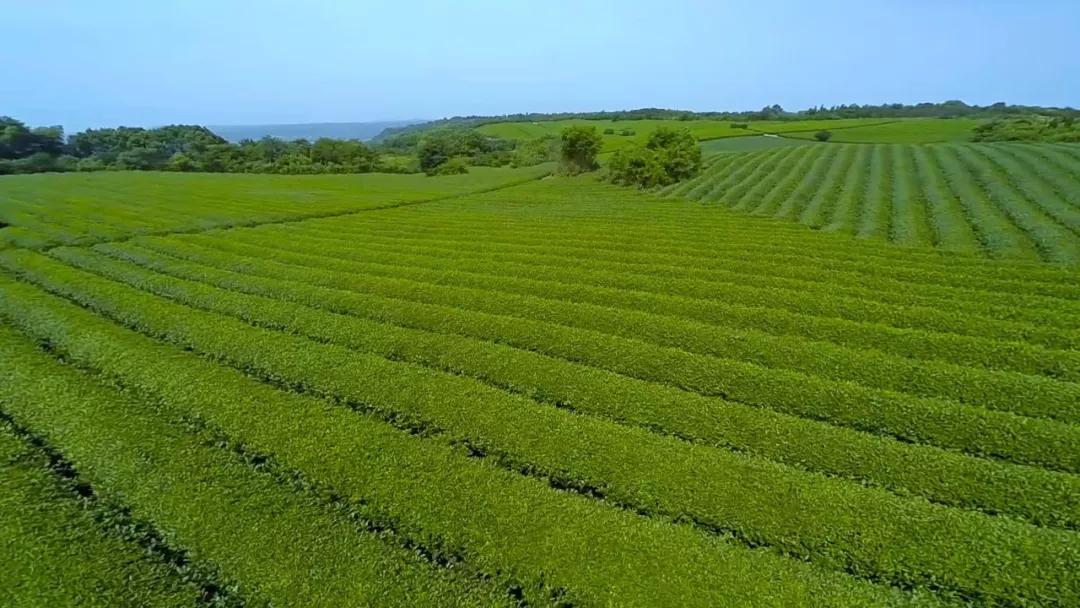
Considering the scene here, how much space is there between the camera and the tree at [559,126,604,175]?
3137 inches

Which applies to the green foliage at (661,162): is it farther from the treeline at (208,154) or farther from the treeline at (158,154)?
the treeline at (158,154)

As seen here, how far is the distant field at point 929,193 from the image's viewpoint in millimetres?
29547

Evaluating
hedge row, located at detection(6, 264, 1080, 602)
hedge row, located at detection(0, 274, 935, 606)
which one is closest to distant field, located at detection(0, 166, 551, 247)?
hedge row, located at detection(0, 274, 935, 606)

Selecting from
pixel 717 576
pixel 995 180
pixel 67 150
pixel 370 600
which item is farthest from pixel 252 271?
pixel 67 150

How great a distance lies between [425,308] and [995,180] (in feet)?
149

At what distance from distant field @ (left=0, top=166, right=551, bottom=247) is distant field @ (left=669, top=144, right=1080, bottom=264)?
34375mm

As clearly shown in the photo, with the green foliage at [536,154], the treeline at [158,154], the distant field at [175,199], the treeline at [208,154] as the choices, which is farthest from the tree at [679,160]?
the treeline at [158,154]

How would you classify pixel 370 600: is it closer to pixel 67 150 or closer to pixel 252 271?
pixel 252 271

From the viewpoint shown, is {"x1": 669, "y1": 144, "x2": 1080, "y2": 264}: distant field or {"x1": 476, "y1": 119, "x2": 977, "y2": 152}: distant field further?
{"x1": 476, "y1": 119, "x2": 977, "y2": 152}: distant field

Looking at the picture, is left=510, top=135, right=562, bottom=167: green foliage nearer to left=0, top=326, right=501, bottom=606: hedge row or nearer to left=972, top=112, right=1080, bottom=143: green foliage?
left=972, top=112, right=1080, bottom=143: green foliage

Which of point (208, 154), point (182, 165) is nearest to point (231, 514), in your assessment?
point (182, 165)

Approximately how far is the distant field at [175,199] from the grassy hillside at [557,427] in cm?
1135

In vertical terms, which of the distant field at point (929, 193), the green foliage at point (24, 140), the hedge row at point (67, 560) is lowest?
the hedge row at point (67, 560)

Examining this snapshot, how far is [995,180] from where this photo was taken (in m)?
42.7
